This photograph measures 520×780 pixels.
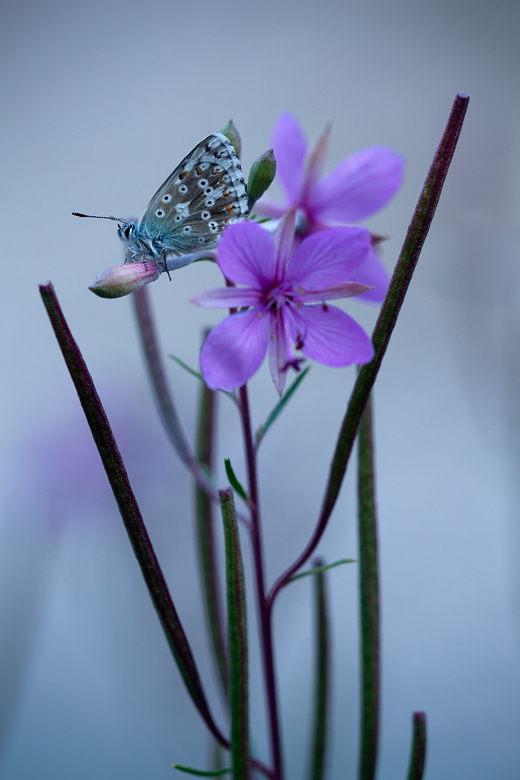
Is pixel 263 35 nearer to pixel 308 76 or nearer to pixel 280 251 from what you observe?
pixel 308 76

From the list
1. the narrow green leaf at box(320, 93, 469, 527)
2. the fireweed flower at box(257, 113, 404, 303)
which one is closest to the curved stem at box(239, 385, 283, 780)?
the narrow green leaf at box(320, 93, 469, 527)

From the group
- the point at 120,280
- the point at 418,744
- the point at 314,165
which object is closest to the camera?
the point at 120,280

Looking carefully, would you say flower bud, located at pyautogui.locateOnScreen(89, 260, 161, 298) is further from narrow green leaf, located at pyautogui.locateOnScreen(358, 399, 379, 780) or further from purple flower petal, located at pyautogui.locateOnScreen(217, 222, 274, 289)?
narrow green leaf, located at pyautogui.locateOnScreen(358, 399, 379, 780)

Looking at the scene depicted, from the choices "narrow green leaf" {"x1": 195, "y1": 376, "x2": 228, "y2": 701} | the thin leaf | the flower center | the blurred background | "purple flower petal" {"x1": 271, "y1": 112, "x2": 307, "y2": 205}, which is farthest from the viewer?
the blurred background

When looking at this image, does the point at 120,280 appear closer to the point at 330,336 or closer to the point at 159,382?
the point at 330,336

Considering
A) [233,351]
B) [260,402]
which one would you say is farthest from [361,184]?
[260,402]

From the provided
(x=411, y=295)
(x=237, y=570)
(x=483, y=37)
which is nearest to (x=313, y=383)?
(x=411, y=295)
